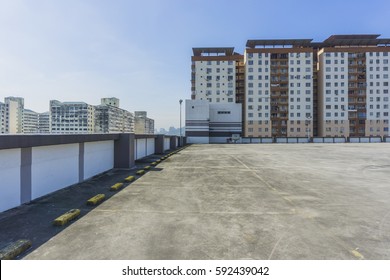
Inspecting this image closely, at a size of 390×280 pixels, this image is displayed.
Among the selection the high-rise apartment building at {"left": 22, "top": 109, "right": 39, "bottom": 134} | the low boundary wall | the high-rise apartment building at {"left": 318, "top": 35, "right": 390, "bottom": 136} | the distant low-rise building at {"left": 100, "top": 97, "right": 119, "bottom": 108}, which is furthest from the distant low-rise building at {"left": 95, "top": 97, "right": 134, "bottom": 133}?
the low boundary wall

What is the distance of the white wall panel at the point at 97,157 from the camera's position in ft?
43.4

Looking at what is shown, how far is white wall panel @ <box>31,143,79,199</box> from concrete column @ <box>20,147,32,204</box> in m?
0.21

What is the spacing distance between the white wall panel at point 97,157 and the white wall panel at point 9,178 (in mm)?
4835

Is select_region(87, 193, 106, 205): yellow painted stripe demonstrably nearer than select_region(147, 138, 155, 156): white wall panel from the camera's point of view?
Yes

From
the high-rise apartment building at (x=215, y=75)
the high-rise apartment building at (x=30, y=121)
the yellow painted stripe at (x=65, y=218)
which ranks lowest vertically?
the yellow painted stripe at (x=65, y=218)

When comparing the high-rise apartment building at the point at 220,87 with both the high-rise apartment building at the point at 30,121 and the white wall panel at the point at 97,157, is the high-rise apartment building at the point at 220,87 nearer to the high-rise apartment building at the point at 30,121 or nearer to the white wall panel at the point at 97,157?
the white wall panel at the point at 97,157

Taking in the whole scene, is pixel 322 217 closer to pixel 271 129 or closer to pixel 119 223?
pixel 119 223

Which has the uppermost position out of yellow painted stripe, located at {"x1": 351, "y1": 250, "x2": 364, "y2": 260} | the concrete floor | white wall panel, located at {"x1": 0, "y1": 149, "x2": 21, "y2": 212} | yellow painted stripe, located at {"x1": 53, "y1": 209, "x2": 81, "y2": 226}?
white wall panel, located at {"x1": 0, "y1": 149, "x2": 21, "y2": 212}

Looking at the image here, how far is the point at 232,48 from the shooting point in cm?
8606

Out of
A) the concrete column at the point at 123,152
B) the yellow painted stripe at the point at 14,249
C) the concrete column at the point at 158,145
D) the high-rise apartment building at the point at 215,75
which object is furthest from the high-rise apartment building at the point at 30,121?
the yellow painted stripe at the point at 14,249

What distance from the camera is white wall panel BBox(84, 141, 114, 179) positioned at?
13235mm

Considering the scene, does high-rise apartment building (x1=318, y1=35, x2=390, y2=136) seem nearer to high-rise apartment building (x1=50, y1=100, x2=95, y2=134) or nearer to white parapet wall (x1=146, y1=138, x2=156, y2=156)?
white parapet wall (x1=146, y1=138, x2=156, y2=156)

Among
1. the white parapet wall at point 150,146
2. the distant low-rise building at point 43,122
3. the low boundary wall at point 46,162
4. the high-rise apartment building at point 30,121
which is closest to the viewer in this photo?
the low boundary wall at point 46,162

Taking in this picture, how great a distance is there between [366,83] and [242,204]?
4038 inches
